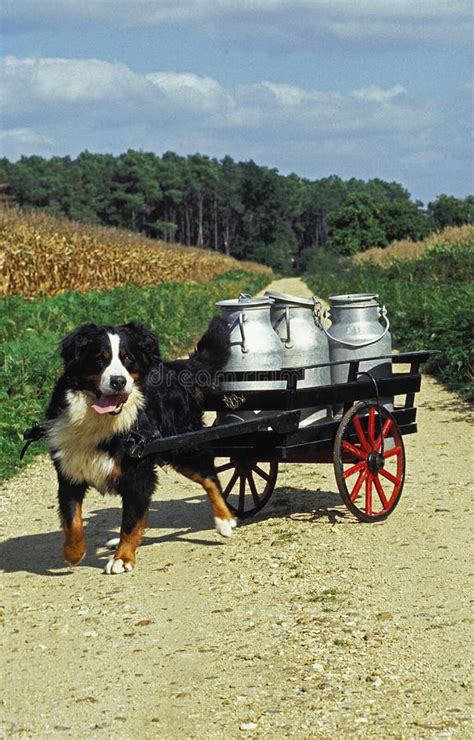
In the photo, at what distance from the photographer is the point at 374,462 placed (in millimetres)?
7086

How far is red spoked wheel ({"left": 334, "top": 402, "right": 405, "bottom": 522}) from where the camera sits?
6.78 m

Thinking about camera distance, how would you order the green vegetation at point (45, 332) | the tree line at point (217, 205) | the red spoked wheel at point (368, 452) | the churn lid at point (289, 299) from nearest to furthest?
the red spoked wheel at point (368, 452) < the churn lid at point (289, 299) < the green vegetation at point (45, 332) < the tree line at point (217, 205)

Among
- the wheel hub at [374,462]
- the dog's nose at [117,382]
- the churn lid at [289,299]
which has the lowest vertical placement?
the wheel hub at [374,462]

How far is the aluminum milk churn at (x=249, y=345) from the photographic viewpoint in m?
6.62

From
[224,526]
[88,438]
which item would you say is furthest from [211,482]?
[88,438]

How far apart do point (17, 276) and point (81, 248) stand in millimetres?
4663

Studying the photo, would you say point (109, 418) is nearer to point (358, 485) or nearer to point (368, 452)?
point (358, 485)

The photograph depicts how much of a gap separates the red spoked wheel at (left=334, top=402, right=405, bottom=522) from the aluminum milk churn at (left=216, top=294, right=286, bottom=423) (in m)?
0.59

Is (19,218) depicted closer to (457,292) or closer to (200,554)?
(457,292)

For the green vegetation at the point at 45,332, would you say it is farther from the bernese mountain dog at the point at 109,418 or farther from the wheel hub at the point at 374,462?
the wheel hub at the point at 374,462

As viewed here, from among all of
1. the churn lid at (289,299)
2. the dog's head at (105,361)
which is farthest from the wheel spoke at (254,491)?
the dog's head at (105,361)

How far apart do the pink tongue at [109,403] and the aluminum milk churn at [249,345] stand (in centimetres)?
114

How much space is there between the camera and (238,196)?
122312mm

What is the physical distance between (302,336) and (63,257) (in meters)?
17.0
